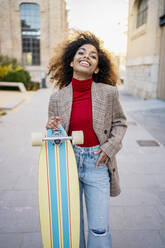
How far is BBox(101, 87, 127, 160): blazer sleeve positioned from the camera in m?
1.70

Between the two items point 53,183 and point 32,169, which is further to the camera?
point 32,169

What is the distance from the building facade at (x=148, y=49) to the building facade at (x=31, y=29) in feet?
41.3

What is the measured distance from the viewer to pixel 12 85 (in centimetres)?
1661

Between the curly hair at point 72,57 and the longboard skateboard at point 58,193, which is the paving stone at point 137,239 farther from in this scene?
the curly hair at point 72,57

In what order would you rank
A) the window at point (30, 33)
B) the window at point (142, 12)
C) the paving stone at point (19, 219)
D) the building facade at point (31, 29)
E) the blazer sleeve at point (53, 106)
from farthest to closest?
1. the window at point (30, 33)
2. the building facade at point (31, 29)
3. the window at point (142, 12)
4. the paving stone at point (19, 219)
5. the blazer sleeve at point (53, 106)

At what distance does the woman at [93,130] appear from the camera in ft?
5.29

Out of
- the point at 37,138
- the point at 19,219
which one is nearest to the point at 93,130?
the point at 37,138

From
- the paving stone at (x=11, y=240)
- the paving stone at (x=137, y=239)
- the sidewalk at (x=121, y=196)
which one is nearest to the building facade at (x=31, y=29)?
the sidewalk at (x=121, y=196)

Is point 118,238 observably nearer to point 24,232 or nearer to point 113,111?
point 24,232

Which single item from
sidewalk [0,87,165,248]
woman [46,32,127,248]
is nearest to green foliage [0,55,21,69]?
sidewalk [0,87,165,248]

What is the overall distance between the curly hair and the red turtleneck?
0.40 m

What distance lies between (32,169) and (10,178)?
1.43ft

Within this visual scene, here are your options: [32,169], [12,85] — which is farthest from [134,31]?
[32,169]

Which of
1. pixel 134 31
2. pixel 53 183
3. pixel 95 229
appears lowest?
pixel 95 229
